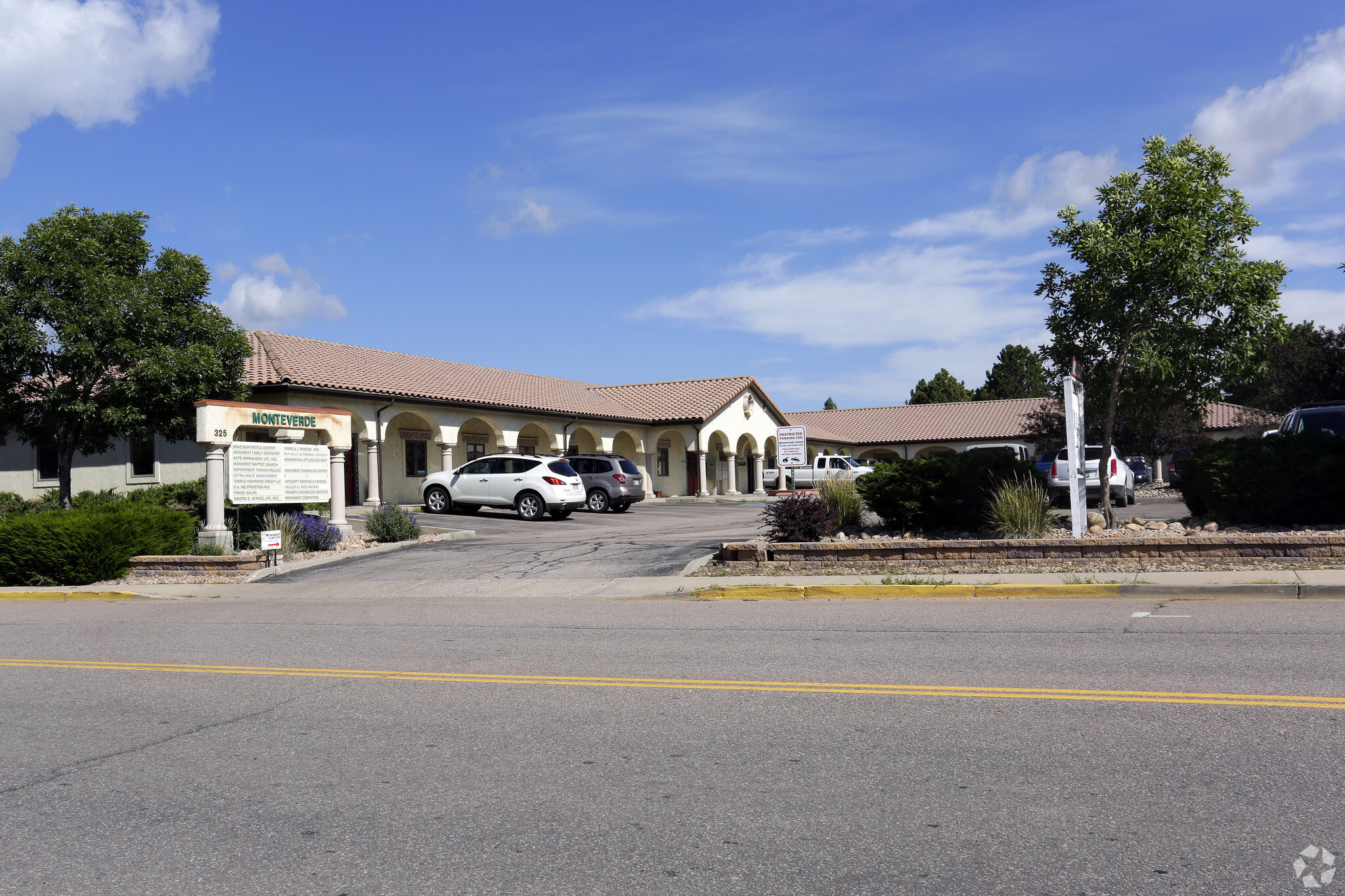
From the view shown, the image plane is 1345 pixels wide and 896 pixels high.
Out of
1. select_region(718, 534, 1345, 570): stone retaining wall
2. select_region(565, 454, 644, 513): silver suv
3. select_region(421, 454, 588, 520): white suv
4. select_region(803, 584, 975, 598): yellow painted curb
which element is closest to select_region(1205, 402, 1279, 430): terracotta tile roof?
select_region(565, 454, 644, 513): silver suv

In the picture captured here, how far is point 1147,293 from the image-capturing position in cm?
1434

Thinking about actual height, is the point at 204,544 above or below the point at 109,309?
below

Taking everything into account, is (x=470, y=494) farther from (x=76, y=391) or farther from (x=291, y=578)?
(x=291, y=578)

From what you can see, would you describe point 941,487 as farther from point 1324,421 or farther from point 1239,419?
point 1239,419

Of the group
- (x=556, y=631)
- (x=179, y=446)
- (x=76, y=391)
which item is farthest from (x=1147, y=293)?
(x=179, y=446)

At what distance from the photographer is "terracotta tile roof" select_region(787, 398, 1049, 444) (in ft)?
180

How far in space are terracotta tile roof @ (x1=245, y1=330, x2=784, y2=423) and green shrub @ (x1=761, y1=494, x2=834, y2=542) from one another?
1583 centimetres

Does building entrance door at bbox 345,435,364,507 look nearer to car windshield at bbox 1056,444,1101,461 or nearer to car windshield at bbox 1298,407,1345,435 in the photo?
car windshield at bbox 1056,444,1101,461

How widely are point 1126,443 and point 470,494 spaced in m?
26.2

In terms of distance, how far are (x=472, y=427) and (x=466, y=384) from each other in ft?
4.77

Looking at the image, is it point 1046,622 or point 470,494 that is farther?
point 470,494

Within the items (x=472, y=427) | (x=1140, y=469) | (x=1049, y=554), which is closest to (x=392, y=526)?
(x=1049, y=554)

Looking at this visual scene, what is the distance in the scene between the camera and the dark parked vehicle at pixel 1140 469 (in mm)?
38656

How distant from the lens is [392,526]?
19.5 metres
